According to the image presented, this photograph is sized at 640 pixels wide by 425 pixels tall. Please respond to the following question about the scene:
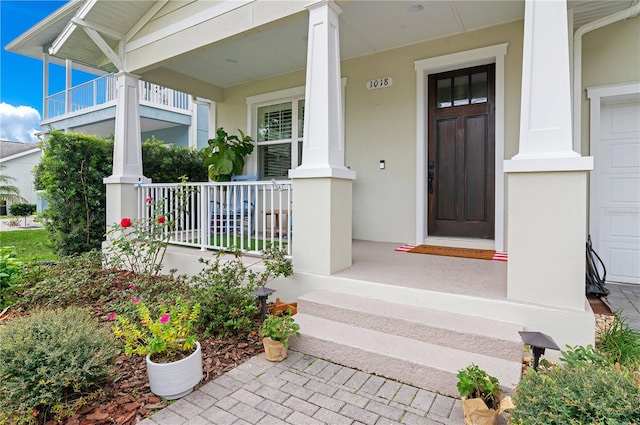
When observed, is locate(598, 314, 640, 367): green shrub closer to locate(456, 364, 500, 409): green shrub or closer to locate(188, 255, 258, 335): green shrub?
locate(456, 364, 500, 409): green shrub

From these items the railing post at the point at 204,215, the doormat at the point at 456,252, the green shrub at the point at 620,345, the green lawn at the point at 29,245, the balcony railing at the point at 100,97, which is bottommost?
the green shrub at the point at 620,345

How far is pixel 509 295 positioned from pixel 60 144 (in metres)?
6.14

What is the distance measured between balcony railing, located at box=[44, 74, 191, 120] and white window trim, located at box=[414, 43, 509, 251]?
7.39 metres

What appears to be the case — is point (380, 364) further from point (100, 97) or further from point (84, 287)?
point (100, 97)

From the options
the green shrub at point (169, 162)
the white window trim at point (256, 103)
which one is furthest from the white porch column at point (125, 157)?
the white window trim at point (256, 103)

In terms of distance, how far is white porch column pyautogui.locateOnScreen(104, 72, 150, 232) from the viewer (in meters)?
4.98

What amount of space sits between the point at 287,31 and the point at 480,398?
14.5ft

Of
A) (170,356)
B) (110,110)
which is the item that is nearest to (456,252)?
(170,356)

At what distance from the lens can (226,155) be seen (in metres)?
5.99

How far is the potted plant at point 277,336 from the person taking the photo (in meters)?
2.45

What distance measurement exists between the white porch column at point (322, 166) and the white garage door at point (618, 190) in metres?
3.18

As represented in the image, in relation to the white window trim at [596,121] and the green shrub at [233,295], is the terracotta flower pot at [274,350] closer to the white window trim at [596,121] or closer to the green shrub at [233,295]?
the green shrub at [233,295]

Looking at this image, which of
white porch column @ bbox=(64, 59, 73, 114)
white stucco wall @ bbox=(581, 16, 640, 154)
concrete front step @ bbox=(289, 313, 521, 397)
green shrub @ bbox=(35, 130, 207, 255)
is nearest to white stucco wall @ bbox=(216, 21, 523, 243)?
white stucco wall @ bbox=(581, 16, 640, 154)

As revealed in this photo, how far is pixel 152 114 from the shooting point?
9.61m
